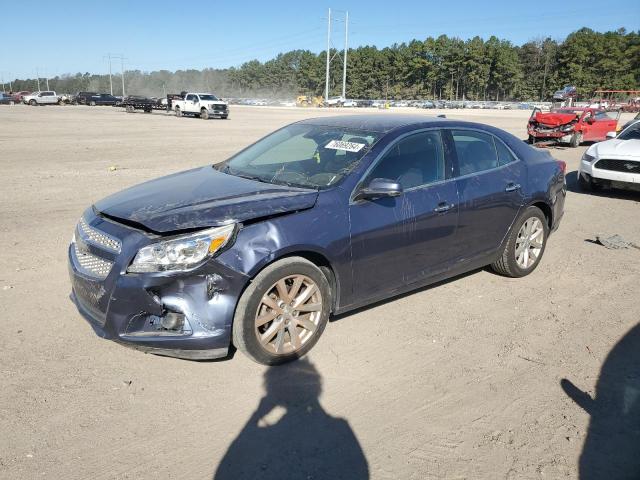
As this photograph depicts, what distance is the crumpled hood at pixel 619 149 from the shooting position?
9.27 meters

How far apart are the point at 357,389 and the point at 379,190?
1400mm

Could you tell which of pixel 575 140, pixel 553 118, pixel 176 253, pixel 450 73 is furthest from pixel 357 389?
pixel 450 73

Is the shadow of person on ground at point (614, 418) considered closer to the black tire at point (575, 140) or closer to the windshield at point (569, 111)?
the black tire at point (575, 140)

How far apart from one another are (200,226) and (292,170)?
4.22 ft

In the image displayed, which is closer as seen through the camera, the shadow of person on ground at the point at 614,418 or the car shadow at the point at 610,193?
the shadow of person on ground at the point at 614,418

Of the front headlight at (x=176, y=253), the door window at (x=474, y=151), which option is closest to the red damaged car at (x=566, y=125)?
the door window at (x=474, y=151)

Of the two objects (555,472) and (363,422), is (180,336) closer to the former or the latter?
(363,422)

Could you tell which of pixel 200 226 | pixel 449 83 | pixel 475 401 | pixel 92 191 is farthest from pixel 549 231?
pixel 449 83

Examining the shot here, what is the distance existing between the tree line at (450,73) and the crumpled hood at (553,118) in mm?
85685

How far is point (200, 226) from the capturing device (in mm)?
3330

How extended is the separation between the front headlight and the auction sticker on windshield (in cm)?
152

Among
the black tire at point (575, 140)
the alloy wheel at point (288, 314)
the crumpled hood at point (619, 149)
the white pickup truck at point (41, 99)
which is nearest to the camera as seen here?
the alloy wheel at point (288, 314)

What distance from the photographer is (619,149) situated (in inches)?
373

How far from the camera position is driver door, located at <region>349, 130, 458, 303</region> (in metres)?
3.97
